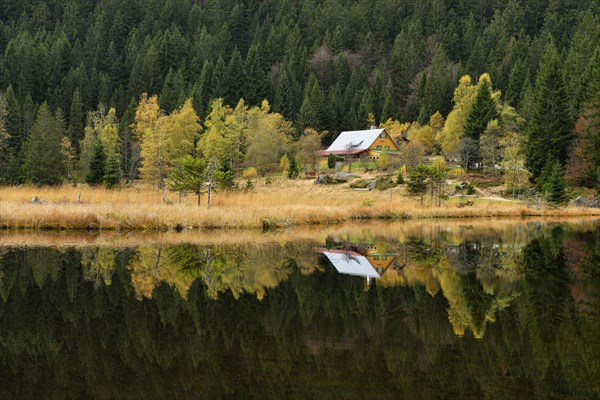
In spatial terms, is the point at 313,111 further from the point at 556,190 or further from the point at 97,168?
the point at 556,190

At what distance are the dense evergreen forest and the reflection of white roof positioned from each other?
127 ft

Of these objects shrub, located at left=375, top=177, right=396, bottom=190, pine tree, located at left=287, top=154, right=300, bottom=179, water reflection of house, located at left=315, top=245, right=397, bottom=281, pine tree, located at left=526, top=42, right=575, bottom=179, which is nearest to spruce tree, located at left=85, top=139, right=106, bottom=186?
pine tree, located at left=287, top=154, right=300, bottom=179

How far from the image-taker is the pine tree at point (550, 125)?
219ft

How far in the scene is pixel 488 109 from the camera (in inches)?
2940

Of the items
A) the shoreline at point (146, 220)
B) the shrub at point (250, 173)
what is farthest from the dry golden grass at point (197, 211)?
the shrub at point (250, 173)

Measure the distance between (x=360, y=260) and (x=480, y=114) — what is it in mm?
60366

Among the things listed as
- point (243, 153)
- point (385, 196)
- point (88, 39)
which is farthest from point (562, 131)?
point (88, 39)

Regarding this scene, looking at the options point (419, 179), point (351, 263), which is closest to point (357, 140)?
point (419, 179)

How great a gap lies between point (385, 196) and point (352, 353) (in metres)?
52.3

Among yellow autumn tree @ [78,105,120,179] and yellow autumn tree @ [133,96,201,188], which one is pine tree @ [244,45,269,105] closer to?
yellow autumn tree @ [78,105,120,179]

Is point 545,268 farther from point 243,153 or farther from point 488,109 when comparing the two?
point 243,153

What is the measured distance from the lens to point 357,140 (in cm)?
8762

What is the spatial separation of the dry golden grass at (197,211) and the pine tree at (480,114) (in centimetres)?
2087

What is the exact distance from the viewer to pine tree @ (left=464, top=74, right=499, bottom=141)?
74.6 meters
